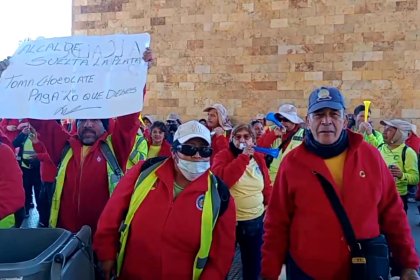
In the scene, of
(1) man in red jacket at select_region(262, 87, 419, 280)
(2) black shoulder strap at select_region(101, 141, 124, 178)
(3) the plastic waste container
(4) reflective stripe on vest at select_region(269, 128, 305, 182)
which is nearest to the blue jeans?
(4) reflective stripe on vest at select_region(269, 128, 305, 182)

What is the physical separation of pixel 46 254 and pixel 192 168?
35.6 inches

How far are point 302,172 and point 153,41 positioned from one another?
1029 cm

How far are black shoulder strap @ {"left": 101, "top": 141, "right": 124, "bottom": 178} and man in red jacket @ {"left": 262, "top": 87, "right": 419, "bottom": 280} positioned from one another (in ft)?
3.07

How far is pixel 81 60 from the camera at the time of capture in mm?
2814

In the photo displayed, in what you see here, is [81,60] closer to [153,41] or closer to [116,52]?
[116,52]

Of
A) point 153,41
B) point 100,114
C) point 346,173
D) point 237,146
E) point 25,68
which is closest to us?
point 346,173

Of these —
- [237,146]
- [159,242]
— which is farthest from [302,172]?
[237,146]

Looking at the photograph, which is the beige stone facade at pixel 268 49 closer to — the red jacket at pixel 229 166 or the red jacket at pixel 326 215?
the red jacket at pixel 229 166

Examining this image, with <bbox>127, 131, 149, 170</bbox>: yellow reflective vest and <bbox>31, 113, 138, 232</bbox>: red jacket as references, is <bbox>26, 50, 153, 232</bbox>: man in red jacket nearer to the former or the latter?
<bbox>31, 113, 138, 232</bbox>: red jacket

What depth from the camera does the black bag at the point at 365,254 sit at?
7.48ft

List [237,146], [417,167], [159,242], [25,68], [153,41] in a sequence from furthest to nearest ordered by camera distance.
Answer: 1. [153,41]
2. [417,167]
3. [237,146]
4. [25,68]
5. [159,242]

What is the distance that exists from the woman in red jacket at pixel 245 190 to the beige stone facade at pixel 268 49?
23.1 ft

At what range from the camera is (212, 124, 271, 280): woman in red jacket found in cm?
389

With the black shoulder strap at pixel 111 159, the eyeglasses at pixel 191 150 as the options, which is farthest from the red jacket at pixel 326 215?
the black shoulder strap at pixel 111 159
